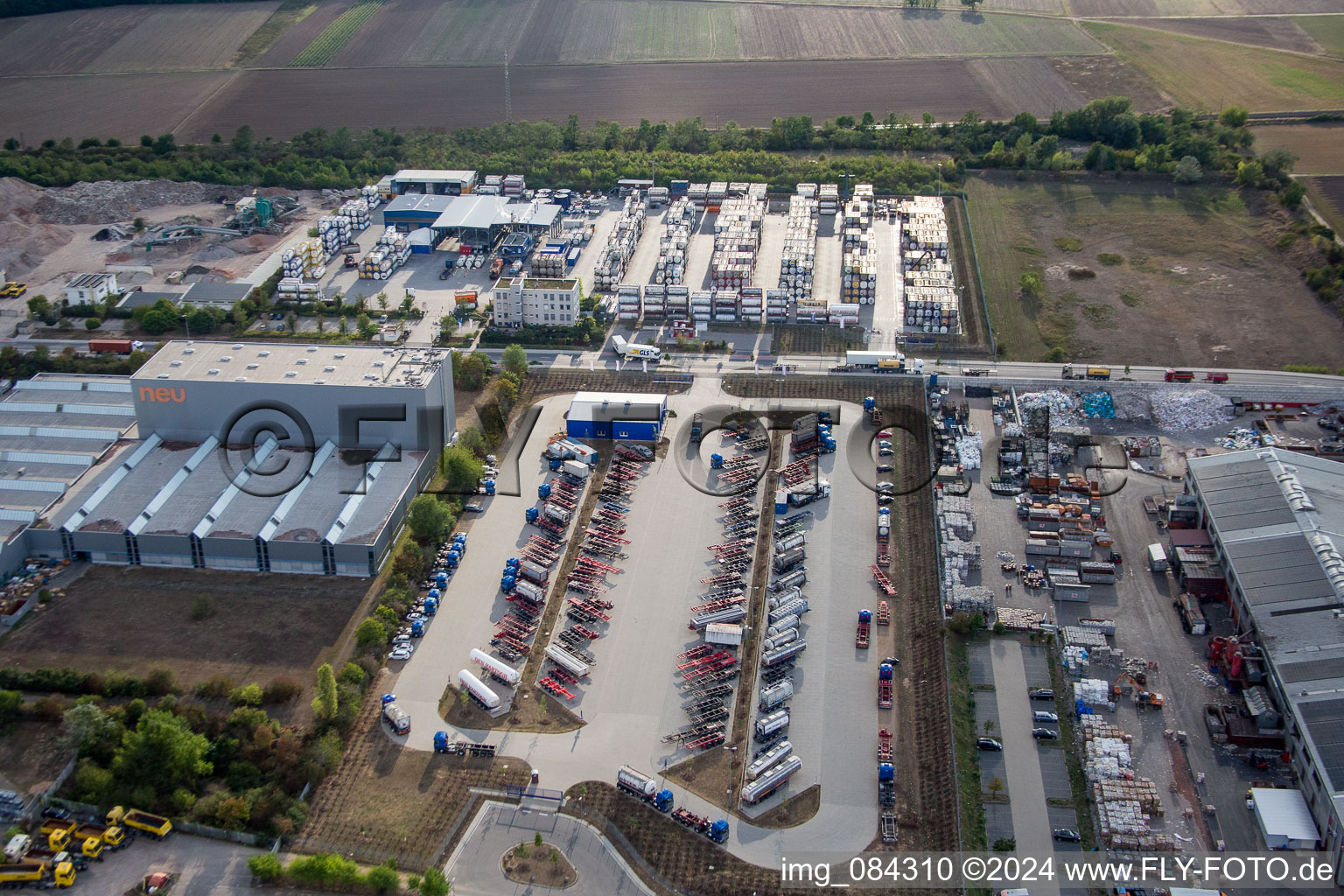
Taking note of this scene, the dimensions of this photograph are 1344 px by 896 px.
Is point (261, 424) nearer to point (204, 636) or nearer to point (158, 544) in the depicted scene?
→ point (158, 544)

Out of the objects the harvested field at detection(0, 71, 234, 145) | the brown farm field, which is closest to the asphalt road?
the harvested field at detection(0, 71, 234, 145)

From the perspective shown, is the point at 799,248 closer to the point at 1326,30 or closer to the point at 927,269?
the point at 927,269

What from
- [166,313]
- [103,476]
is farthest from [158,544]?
[166,313]

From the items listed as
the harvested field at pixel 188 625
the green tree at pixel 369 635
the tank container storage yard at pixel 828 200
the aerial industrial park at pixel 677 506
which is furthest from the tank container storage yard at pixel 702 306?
the green tree at pixel 369 635

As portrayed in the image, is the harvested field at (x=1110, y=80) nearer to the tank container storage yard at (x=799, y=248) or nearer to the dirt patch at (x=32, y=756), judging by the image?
the tank container storage yard at (x=799, y=248)

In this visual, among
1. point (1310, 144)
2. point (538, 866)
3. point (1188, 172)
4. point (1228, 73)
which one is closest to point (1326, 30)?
point (1228, 73)
